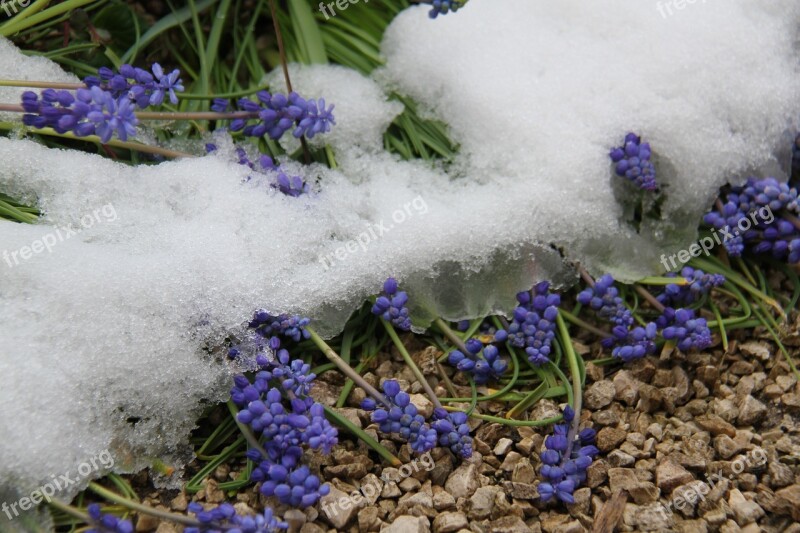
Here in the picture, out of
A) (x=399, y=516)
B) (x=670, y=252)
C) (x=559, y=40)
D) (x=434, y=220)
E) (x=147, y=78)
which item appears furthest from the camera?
(x=559, y=40)

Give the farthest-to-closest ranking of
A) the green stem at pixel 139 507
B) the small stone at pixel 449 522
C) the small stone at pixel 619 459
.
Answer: the small stone at pixel 619 459, the small stone at pixel 449 522, the green stem at pixel 139 507

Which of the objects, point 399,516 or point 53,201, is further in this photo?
point 53,201

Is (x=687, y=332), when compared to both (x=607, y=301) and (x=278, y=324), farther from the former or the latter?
(x=278, y=324)

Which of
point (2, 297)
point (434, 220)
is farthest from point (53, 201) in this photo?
point (434, 220)

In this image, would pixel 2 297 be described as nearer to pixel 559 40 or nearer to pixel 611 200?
pixel 611 200

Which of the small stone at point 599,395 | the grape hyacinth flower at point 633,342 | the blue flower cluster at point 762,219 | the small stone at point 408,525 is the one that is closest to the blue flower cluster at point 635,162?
the blue flower cluster at point 762,219

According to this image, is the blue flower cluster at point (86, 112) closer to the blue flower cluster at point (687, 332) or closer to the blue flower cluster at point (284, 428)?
the blue flower cluster at point (284, 428)
